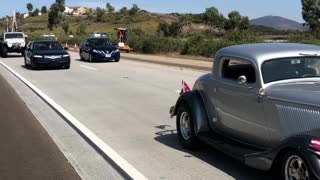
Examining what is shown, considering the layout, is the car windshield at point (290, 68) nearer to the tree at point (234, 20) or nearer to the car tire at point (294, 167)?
the car tire at point (294, 167)

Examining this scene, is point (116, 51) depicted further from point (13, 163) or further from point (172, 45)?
point (13, 163)

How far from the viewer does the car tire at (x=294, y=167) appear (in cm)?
545

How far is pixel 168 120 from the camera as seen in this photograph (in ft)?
37.2

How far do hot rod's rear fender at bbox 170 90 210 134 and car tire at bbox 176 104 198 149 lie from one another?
0.34 feet

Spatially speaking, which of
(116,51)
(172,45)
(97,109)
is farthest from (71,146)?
(172,45)

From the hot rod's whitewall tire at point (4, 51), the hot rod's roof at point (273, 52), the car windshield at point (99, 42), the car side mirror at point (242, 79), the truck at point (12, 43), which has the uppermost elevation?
the hot rod's roof at point (273, 52)

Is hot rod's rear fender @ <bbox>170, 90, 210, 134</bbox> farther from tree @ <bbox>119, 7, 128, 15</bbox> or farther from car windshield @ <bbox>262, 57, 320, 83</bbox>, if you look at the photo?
A: tree @ <bbox>119, 7, 128, 15</bbox>

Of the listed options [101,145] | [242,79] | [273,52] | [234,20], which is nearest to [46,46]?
[101,145]

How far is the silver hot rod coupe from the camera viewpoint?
18.8ft

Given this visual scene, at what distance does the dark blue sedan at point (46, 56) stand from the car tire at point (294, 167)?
2291cm

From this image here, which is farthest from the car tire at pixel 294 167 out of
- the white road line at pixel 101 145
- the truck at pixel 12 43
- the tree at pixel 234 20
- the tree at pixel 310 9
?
the tree at pixel 310 9

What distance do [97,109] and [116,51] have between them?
68.8ft

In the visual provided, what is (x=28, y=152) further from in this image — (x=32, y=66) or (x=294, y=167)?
(x=32, y=66)

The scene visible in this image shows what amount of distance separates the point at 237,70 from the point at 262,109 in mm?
1189
